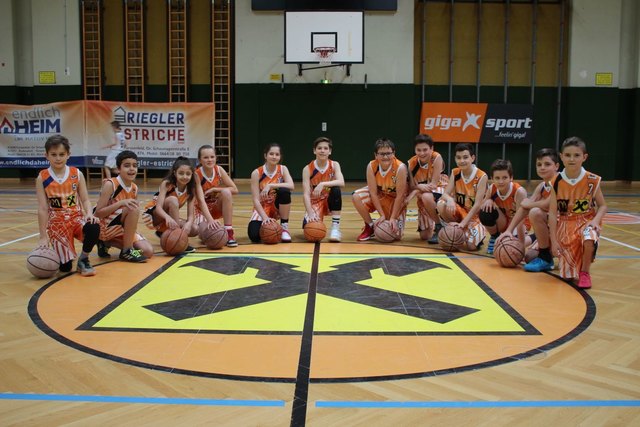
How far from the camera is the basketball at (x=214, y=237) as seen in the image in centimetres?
582

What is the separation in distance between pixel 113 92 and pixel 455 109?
7.79 meters

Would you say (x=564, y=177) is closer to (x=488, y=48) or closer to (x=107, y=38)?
(x=488, y=48)

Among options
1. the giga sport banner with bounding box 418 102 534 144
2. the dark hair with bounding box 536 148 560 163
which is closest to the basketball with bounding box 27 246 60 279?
the dark hair with bounding box 536 148 560 163

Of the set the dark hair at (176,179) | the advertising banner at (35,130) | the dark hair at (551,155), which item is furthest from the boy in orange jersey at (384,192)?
the advertising banner at (35,130)

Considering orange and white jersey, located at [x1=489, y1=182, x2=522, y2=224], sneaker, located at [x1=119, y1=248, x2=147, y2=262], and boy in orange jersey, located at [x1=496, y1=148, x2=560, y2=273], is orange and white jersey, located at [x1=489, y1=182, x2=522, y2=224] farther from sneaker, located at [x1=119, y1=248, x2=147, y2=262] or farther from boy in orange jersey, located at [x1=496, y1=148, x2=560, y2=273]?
sneaker, located at [x1=119, y1=248, x2=147, y2=262]

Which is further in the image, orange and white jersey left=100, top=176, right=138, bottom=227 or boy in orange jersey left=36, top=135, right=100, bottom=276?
orange and white jersey left=100, top=176, right=138, bottom=227

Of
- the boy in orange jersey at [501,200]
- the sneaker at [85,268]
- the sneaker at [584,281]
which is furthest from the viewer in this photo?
the boy in orange jersey at [501,200]

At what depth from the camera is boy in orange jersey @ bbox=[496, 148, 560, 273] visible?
491 cm

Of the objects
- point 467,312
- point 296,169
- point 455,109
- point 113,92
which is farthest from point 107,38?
point 467,312

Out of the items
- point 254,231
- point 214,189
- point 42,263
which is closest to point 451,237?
point 254,231

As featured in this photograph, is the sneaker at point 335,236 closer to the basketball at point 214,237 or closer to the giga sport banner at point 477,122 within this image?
the basketball at point 214,237

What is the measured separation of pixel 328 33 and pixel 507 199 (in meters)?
7.99

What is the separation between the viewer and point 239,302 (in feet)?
13.0

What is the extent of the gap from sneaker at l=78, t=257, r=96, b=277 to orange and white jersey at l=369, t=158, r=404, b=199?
10.2 ft
